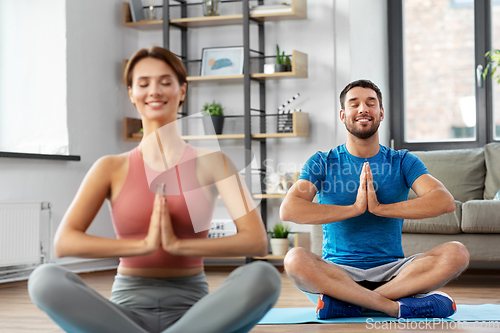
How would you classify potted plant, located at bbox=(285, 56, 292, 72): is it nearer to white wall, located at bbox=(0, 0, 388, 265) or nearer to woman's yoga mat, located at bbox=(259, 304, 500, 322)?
white wall, located at bbox=(0, 0, 388, 265)

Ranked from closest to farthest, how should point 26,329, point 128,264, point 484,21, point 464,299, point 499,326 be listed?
point 128,264 → point 499,326 → point 26,329 → point 464,299 → point 484,21

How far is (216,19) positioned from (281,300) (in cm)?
246

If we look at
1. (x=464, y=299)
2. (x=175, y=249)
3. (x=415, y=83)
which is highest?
(x=415, y=83)

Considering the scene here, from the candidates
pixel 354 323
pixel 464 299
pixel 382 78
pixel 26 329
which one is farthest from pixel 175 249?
pixel 382 78

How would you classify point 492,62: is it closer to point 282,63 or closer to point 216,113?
point 282,63

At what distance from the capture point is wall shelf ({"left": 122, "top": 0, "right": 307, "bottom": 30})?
4.52 m

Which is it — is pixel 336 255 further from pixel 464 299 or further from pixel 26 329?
pixel 26 329

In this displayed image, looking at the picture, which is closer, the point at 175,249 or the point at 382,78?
the point at 175,249

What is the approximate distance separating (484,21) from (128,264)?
13.5ft

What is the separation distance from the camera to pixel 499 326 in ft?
7.33

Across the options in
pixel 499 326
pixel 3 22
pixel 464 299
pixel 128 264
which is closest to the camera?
pixel 128 264

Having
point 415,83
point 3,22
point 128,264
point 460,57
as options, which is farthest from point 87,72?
point 128,264

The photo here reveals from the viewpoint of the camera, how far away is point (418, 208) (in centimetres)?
229

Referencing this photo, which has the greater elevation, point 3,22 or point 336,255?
point 3,22
